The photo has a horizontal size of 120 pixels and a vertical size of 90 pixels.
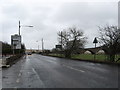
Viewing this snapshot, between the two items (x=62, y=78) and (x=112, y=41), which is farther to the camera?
(x=112, y=41)

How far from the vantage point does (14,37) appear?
45812 millimetres

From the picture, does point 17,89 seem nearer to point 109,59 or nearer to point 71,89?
point 71,89

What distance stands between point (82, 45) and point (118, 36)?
2891cm

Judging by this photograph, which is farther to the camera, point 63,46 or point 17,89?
point 63,46

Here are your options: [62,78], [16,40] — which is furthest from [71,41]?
[62,78]

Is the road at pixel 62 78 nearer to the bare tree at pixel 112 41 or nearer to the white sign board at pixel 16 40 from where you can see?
the bare tree at pixel 112 41

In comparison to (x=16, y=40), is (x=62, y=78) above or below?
below

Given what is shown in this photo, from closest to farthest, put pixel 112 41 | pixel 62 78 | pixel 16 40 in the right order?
pixel 62 78 → pixel 112 41 → pixel 16 40

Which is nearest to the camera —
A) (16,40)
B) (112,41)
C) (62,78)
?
(62,78)

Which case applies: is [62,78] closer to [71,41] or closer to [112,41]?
[112,41]

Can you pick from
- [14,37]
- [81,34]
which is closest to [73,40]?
[81,34]

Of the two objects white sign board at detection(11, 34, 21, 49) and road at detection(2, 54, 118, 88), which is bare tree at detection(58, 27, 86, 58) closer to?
white sign board at detection(11, 34, 21, 49)

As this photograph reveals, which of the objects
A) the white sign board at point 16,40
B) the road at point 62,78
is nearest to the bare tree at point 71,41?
the white sign board at point 16,40

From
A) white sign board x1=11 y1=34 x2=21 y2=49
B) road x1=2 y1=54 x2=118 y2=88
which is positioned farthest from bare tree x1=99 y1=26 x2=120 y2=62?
white sign board x1=11 y1=34 x2=21 y2=49
